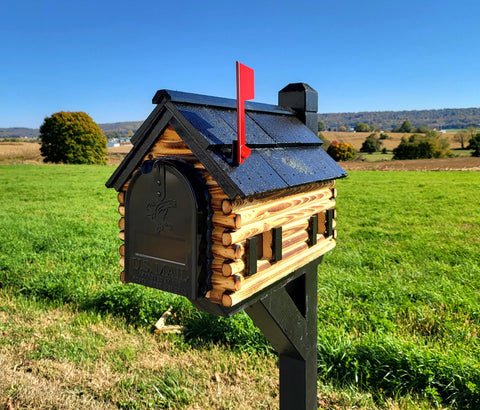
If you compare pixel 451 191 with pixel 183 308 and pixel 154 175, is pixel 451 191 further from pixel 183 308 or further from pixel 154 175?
pixel 154 175

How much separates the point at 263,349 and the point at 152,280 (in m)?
2.78

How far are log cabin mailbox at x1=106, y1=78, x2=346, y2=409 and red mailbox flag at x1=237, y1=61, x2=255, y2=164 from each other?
5cm

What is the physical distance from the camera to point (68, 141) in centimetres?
4578

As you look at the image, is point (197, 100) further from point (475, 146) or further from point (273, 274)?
point (475, 146)

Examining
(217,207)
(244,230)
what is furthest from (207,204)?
(244,230)

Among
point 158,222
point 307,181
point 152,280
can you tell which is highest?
point 307,181

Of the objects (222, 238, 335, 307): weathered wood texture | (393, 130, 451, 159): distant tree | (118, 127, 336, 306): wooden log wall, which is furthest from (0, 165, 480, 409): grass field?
(393, 130, 451, 159): distant tree

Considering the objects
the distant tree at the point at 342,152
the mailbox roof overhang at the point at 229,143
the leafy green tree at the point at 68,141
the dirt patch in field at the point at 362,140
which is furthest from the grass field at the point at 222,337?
the dirt patch in field at the point at 362,140

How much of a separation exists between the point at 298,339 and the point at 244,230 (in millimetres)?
1013

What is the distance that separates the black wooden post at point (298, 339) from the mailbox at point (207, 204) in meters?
0.30

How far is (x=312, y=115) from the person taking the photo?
8.89 ft

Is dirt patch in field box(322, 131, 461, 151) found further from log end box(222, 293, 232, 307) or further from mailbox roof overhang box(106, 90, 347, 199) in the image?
log end box(222, 293, 232, 307)

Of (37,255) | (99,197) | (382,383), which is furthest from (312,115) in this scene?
(99,197)

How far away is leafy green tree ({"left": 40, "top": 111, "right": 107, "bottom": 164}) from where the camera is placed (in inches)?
1802
